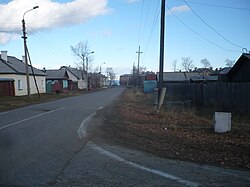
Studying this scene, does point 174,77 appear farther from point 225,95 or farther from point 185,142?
point 185,142

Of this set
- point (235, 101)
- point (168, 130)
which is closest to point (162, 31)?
point (235, 101)

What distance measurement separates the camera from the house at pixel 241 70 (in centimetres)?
2330

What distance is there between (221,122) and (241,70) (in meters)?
15.7

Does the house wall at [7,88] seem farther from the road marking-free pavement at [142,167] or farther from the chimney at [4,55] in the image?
the road marking-free pavement at [142,167]

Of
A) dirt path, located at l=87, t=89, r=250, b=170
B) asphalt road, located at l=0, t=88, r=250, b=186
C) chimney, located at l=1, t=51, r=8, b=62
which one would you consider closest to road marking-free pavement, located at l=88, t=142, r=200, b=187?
asphalt road, located at l=0, t=88, r=250, b=186

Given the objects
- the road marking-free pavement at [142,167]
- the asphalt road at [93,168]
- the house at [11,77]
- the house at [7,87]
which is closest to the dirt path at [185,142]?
the asphalt road at [93,168]

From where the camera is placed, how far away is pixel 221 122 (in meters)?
10.6

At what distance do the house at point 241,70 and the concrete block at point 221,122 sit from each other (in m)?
13.0

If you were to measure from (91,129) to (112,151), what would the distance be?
13.2 feet

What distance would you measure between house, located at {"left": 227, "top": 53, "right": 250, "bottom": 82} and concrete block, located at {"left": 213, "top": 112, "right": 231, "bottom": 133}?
13.0m

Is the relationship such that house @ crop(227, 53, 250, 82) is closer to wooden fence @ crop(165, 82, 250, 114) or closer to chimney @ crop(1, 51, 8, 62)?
wooden fence @ crop(165, 82, 250, 114)

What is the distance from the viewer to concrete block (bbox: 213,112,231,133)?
10531mm

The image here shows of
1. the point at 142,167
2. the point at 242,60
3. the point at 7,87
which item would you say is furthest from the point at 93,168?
the point at 7,87

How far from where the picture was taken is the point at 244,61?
23.9m
